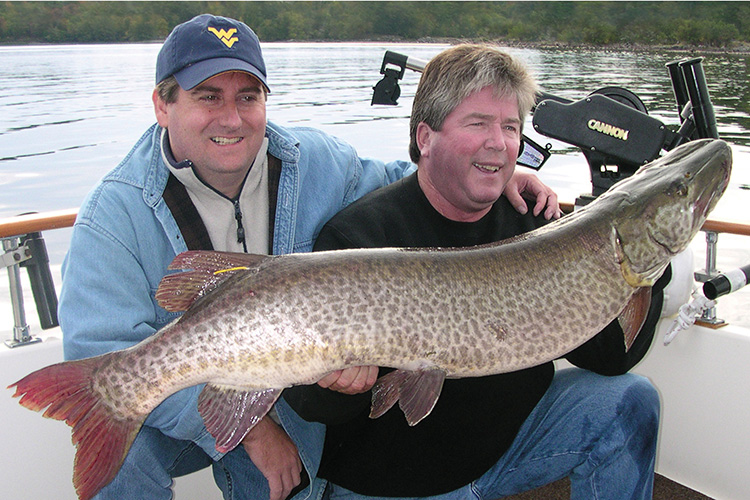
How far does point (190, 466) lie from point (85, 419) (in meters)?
0.76

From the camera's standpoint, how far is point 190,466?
2.38 metres

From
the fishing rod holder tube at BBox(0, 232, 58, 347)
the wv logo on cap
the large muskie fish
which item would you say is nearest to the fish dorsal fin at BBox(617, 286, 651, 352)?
the large muskie fish

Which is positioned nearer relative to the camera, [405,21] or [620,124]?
[620,124]

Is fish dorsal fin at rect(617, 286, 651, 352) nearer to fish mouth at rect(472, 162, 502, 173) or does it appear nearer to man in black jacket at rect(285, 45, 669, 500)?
man in black jacket at rect(285, 45, 669, 500)

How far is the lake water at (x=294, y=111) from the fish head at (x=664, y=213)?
2.97 feet

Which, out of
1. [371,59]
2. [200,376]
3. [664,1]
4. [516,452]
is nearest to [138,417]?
[200,376]

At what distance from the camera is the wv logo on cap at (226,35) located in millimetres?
2305

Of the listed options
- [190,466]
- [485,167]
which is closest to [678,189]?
[485,167]

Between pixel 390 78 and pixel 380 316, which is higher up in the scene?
pixel 390 78

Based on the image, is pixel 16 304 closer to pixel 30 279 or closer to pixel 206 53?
pixel 30 279

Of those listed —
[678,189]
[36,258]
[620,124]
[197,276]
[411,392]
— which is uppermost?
[620,124]

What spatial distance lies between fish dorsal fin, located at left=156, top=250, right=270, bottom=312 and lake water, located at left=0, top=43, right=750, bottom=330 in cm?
154

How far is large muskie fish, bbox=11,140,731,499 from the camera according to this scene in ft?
5.39

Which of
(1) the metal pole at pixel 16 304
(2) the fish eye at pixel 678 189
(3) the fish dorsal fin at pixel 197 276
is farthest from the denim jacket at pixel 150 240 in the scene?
(2) the fish eye at pixel 678 189
